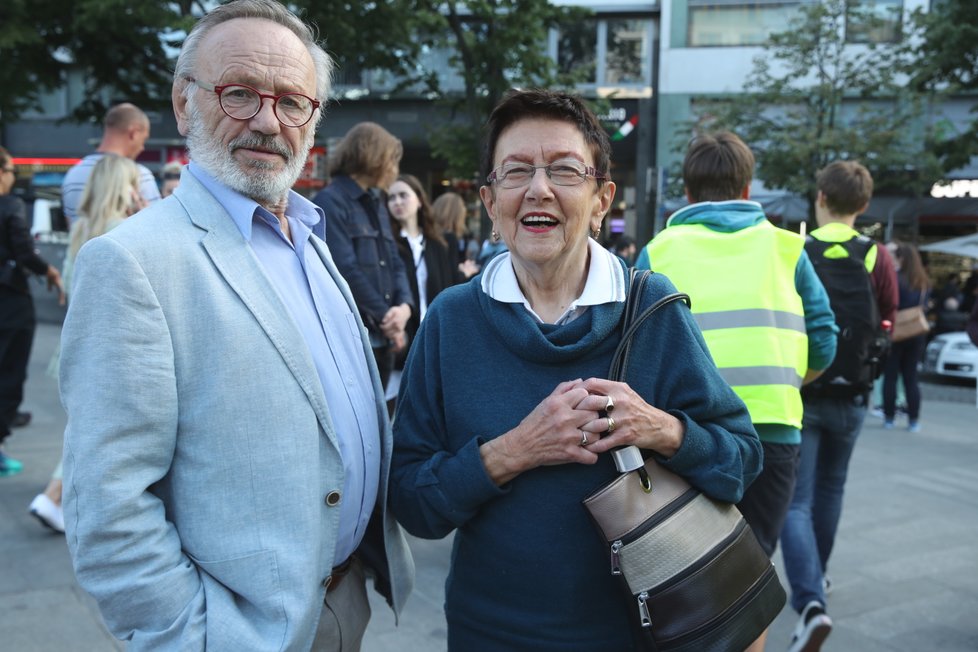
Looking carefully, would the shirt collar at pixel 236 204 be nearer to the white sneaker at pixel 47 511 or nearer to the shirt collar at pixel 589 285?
the shirt collar at pixel 589 285

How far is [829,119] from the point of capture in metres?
17.3

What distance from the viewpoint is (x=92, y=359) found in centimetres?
149

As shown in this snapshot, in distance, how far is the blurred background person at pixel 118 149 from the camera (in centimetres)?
483

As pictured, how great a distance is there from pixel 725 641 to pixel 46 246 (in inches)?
657

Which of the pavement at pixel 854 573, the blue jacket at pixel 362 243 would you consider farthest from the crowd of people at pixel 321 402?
the blue jacket at pixel 362 243

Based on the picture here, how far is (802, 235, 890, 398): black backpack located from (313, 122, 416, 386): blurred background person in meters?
2.14

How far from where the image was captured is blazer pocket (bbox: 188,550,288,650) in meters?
1.57

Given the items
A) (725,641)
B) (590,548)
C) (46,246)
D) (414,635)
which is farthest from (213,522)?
(46,246)

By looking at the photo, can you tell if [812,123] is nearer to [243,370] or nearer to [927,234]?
[927,234]

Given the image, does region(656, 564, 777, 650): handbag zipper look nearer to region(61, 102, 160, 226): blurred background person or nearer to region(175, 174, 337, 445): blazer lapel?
region(175, 174, 337, 445): blazer lapel

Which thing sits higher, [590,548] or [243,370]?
[243,370]

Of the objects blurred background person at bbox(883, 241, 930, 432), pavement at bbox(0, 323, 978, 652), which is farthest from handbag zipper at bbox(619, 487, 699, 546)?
blurred background person at bbox(883, 241, 930, 432)

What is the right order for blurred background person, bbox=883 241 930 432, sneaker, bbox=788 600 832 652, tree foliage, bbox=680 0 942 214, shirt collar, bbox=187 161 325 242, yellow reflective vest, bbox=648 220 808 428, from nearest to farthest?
shirt collar, bbox=187 161 325 242, yellow reflective vest, bbox=648 220 808 428, sneaker, bbox=788 600 832 652, blurred background person, bbox=883 241 930 432, tree foliage, bbox=680 0 942 214

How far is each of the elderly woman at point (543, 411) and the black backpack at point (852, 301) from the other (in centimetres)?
210
